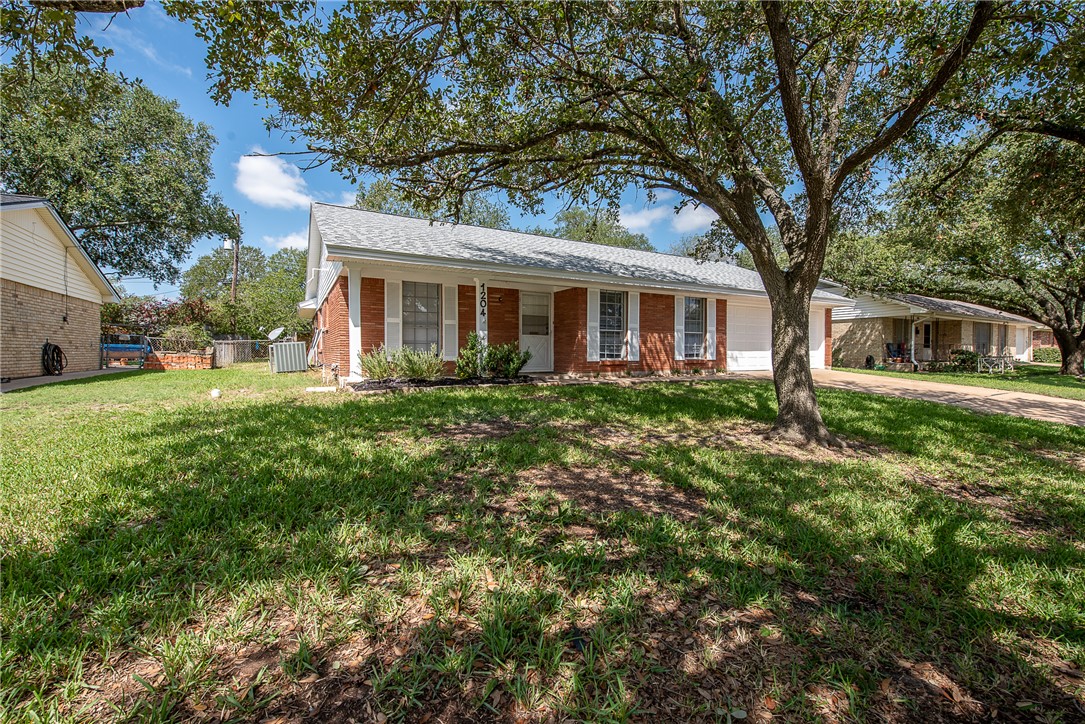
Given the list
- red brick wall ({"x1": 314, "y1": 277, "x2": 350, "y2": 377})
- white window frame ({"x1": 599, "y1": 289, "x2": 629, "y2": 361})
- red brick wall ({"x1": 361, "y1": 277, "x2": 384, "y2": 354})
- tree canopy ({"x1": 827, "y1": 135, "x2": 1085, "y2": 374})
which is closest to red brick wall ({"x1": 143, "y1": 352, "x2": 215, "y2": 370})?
red brick wall ({"x1": 314, "y1": 277, "x2": 350, "y2": 377})

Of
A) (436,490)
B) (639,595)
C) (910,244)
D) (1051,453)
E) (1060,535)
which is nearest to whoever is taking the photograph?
(639,595)

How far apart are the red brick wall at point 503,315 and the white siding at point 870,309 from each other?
16.4 meters

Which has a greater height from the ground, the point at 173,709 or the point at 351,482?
the point at 351,482

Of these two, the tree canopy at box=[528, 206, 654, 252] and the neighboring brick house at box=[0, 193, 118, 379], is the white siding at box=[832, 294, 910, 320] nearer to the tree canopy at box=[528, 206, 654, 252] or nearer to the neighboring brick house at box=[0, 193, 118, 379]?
the tree canopy at box=[528, 206, 654, 252]

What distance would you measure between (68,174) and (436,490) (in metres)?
27.6

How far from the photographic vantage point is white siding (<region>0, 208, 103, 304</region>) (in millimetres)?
9938

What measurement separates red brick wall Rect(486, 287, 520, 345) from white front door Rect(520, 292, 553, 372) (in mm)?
224

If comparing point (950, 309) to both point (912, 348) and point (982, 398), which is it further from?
point (982, 398)

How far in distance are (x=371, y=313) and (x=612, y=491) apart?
7986 mm

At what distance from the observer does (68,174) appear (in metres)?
19.3

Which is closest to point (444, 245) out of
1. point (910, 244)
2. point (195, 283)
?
point (910, 244)

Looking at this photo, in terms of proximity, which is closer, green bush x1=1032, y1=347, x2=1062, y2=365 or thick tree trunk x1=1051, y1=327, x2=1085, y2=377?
thick tree trunk x1=1051, y1=327, x2=1085, y2=377

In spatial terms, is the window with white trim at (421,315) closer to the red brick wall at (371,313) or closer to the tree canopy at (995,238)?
the red brick wall at (371,313)

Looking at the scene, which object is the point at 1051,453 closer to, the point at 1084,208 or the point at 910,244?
the point at 1084,208
